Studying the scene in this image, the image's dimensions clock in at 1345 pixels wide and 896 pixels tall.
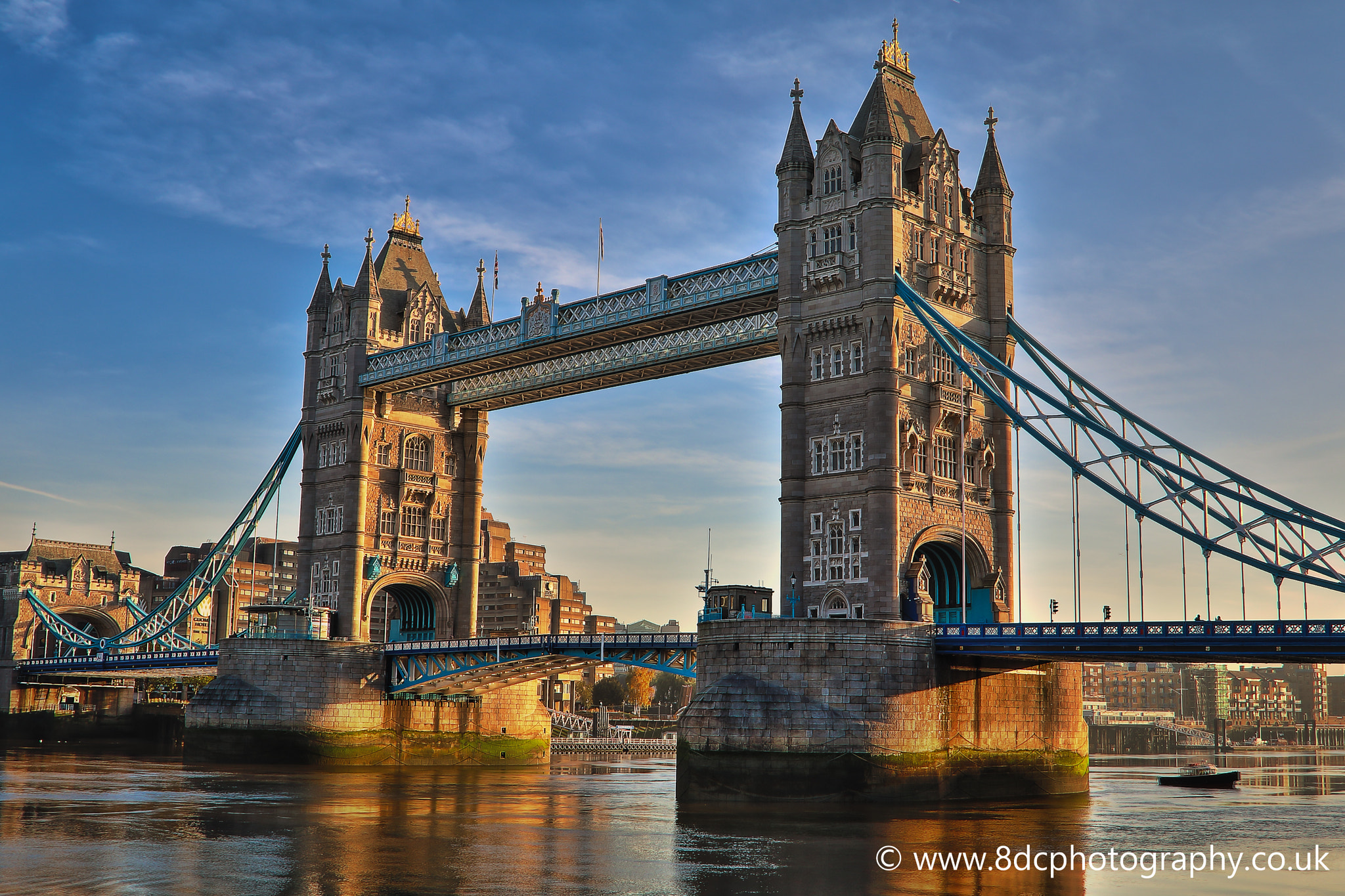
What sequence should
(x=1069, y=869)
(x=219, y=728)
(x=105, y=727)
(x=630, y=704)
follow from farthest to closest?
(x=630, y=704)
(x=105, y=727)
(x=219, y=728)
(x=1069, y=869)

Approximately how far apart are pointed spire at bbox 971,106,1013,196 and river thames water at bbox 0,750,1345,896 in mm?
29560

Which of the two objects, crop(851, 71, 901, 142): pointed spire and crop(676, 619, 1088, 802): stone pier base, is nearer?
crop(676, 619, 1088, 802): stone pier base

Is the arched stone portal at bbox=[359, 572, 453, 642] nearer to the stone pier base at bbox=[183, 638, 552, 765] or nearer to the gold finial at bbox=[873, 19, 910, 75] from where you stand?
the stone pier base at bbox=[183, 638, 552, 765]

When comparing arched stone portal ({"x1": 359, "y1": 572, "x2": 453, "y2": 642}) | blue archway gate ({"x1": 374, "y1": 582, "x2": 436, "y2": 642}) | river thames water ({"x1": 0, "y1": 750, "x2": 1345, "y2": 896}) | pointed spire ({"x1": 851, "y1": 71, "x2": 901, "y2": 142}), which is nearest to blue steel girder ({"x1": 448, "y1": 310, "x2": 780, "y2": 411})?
pointed spire ({"x1": 851, "y1": 71, "x2": 901, "y2": 142})

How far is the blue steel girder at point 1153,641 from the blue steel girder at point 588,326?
822 inches

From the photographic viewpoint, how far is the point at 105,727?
378ft

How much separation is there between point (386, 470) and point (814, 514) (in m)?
36.6

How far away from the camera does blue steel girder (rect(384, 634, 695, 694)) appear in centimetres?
6594

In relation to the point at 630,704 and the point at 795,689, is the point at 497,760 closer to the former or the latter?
the point at 795,689

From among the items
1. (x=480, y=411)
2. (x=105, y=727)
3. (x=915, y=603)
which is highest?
(x=480, y=411)

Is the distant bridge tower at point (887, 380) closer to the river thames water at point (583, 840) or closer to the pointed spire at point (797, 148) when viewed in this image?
the pointed spire at point (797, 148)

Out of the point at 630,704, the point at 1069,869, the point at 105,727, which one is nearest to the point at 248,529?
the point at 105,727

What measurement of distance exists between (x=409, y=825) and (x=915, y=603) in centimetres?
2326

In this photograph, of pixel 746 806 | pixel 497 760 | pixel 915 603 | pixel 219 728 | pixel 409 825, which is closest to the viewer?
pixel 409 825
